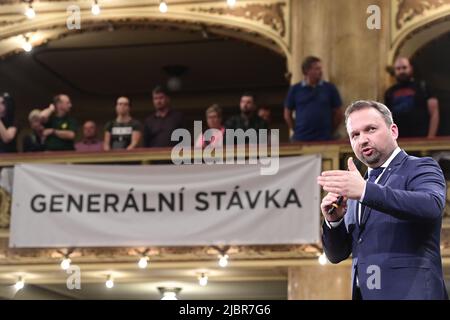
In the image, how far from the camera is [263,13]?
1302cm

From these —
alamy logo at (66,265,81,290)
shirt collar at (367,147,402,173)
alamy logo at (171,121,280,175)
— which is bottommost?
alamy logo at (66,265,81,290)

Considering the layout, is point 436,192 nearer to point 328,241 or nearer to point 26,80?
point 328,241

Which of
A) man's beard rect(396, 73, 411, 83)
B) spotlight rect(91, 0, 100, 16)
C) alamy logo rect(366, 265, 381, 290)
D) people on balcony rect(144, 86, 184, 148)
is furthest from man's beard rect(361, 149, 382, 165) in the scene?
spotlight rect(91, 0, 100, 16)

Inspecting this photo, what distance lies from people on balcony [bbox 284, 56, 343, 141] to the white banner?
1.73ft

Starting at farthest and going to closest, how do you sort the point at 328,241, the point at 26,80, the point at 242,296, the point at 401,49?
1. the point at 26,80
2. the point at 242,296
3. the point at 401,49
4. the point at 328,241

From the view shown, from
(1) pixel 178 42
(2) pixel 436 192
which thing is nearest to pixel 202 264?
(1) pixel 178 42

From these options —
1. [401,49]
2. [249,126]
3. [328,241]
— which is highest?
[401,49]

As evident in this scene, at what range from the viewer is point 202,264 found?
11984 mm

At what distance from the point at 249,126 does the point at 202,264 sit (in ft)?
5.82

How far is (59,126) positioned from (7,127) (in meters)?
0.71

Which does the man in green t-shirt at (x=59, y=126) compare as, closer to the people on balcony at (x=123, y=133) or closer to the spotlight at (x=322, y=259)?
the people on balcony at (x=123, y=133)

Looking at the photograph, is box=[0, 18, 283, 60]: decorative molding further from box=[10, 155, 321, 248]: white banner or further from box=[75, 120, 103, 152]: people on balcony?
box=[10, 155, 321, 248]: white banner

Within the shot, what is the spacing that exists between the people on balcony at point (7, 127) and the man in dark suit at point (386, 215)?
9.49 metres

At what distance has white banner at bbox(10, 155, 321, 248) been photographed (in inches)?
443
